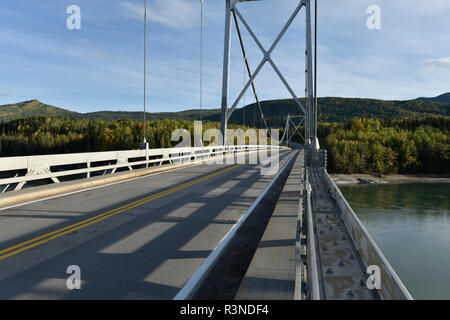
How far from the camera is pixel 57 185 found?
10453 mm

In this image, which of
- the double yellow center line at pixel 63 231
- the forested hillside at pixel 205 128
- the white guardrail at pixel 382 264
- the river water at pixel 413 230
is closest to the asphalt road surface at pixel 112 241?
the double yellow center line at pixel 63 231

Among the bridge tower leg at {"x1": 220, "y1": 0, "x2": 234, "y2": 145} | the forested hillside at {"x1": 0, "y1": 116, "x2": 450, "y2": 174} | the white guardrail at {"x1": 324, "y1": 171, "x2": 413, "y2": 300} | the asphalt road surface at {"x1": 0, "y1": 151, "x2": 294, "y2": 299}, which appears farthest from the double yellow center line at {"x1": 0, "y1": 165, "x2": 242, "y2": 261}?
the forested hillside at {"x1": 0, "y1": 116, "x2": 450, "y2": 174}

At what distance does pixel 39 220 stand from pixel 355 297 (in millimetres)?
5969

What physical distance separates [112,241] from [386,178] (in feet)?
333

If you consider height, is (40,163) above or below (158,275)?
above

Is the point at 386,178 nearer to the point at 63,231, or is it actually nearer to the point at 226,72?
the point at 226,72

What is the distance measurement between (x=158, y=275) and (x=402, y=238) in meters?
38.9

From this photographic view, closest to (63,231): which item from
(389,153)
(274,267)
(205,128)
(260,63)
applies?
(274,267)

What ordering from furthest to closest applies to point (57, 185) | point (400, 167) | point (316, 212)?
point (400, 167) < point (57, 185) < point (316, 212)
